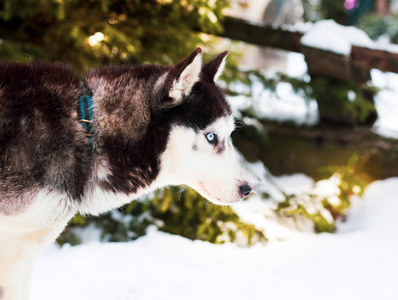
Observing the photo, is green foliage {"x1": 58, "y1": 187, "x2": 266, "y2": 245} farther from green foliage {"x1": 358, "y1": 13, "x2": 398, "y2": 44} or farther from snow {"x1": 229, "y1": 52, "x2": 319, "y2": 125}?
green foliage {"x1": 358, "y1": 13, "x2": 398, "y2": 44}

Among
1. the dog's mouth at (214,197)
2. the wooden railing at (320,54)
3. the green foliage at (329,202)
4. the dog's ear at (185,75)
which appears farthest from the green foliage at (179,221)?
the dog's ear at (185,75)

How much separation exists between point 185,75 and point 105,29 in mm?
2061

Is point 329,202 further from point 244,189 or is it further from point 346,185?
point 244,189

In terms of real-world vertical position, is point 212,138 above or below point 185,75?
below

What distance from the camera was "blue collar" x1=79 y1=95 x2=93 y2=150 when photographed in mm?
2146

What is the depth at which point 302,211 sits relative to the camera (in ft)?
14.3

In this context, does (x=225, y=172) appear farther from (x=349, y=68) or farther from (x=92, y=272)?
(x=349, y=68)

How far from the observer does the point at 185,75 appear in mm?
2139

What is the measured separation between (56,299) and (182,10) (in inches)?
108

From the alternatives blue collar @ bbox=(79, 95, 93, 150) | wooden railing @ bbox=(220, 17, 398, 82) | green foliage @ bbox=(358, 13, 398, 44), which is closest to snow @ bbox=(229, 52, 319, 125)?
wooden railing @ bbox=(220, 17, 398, 82)

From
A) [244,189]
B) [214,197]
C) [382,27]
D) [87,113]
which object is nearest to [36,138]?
[87,113]

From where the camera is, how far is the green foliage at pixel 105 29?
3.83m

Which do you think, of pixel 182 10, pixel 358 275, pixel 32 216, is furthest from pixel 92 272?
pixel 182 10

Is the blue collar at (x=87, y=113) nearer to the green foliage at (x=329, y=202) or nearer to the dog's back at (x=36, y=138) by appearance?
the dog's back at (x=36, y=138)
